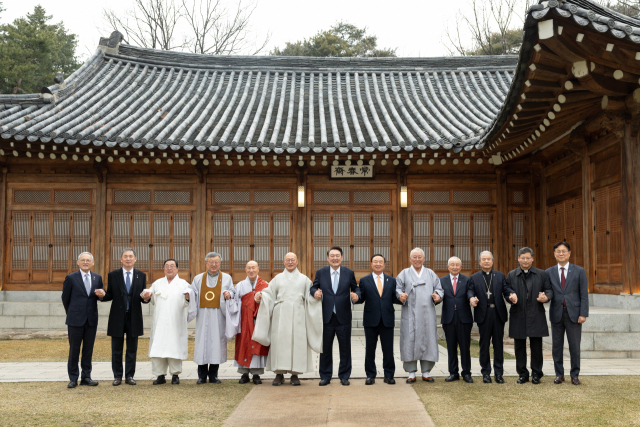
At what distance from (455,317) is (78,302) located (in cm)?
435

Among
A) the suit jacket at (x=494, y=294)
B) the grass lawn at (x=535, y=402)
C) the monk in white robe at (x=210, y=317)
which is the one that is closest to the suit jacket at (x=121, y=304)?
the monk in white robe at (x=210, y=317)

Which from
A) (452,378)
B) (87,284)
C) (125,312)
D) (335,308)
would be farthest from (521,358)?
(87,284)

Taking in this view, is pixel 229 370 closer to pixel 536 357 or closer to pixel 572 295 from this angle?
pixel 536 357

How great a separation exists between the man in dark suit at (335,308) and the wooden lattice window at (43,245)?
22.5ft

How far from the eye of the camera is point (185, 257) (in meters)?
12.0

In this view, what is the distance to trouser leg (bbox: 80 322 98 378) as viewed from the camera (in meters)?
6.61

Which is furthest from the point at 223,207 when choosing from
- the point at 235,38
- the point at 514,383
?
the point at 235,38

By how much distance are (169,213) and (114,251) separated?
135 centimetres

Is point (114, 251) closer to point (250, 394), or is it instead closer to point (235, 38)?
point (250, 394)

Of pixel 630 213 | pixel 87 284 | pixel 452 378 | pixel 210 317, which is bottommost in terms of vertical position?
pixel 452 378

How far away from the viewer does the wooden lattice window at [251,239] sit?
12.0 meters

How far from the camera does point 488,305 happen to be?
6.75m

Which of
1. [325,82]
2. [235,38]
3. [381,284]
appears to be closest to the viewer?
[381,284]

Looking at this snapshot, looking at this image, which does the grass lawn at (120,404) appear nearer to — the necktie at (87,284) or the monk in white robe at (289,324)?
the monk in white robe at (289,324)
